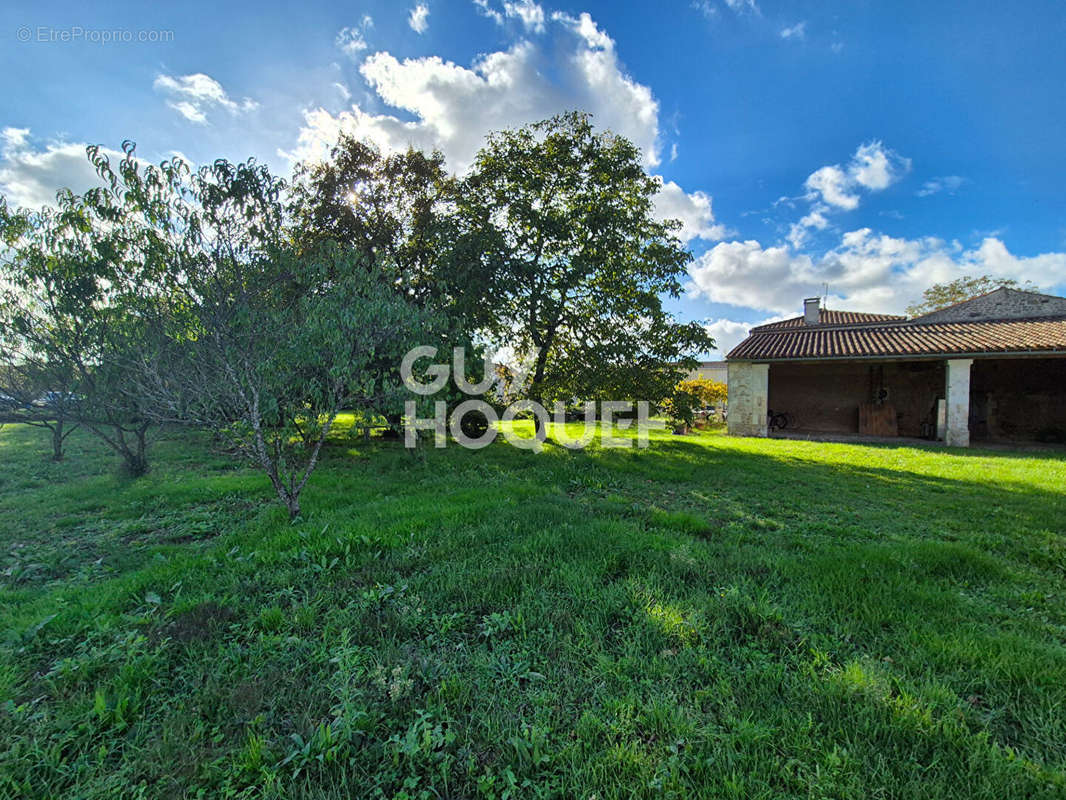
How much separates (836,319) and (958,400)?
11558 millimetres

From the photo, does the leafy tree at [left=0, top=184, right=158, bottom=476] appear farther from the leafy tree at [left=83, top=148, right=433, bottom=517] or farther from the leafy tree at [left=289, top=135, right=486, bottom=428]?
the leafy tree at [left=289, top=135, right=486, bottom=428]

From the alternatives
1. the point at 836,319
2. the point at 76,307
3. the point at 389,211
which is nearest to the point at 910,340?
the point at 836,319

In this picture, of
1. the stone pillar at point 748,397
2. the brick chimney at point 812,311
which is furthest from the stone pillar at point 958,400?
the brick chimney at point 812,311

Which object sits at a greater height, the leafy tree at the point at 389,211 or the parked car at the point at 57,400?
the leafy tree at the point at 389,211

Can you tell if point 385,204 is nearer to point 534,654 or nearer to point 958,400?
point 534,654

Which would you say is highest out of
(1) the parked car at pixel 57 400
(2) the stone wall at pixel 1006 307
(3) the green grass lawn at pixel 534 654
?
(2) the stone wall at pixel 1006 307

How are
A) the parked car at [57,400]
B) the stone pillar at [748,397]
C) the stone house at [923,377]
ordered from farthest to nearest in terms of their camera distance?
1. the stone pillar at [748,397]
2. the stone house at [923,377]
3. the parked car at [57,400]

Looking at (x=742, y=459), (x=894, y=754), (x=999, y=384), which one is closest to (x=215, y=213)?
(x=894, y=754)

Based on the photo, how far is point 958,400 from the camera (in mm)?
12891

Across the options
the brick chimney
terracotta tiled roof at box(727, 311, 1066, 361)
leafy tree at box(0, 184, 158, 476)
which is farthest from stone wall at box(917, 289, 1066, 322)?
leafy tree at box(0, 184, 158, 476)

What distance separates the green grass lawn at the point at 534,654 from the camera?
1.78m

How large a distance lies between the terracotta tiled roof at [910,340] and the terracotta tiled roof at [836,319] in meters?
2.82

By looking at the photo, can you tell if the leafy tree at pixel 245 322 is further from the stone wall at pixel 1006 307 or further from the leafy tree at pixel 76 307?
the stone wall at pixel 1006 307

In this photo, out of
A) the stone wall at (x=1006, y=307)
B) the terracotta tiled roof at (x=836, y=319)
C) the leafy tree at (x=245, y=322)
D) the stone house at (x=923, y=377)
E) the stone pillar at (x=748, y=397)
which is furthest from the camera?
the terracotta tiled roof at (x=836, y=319)
